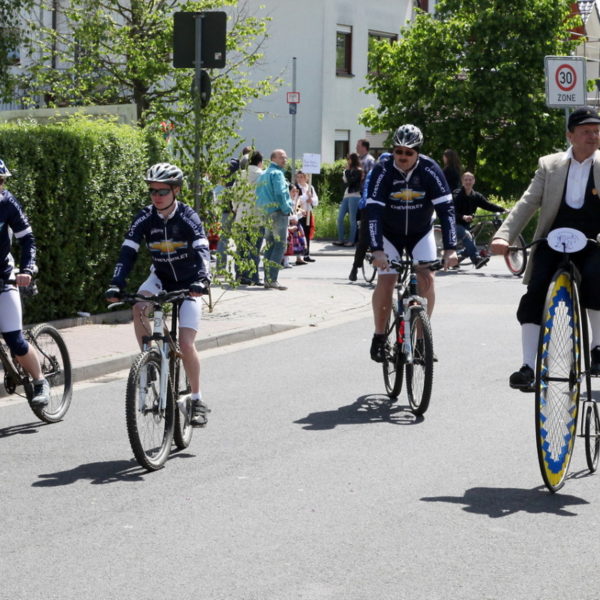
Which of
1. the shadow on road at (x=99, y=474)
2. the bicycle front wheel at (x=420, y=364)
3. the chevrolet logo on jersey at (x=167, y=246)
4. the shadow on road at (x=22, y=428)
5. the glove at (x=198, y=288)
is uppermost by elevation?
the chevrolet logo on jersey at (x=167, y=246)

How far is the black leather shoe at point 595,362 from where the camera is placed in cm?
708

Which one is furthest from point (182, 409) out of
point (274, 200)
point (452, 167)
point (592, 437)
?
point (452, 167)

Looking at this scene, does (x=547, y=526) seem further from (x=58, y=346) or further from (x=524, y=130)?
(x=524, y=130)

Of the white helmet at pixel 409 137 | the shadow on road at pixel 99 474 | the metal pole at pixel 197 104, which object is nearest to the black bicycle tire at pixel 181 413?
the shadow on road at pixel 99 474

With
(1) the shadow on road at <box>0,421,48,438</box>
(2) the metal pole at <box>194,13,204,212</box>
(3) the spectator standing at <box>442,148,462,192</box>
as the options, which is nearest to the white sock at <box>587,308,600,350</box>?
(1) the shadow on road at <box>0,421,48,438</box>

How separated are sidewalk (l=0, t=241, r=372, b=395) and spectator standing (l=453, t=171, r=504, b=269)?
2297 mm

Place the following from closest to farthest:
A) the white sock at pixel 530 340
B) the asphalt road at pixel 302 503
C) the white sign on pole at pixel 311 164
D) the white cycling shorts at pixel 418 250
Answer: the asphalt road at pixel 302 503
the white sock at pixel 530 340
the white cycling shorts at pixel 418 250
the white sign on pole at pixel 311 164

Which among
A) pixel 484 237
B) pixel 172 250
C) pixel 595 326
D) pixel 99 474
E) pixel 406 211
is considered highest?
pixel 406 211

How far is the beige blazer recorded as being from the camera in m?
7.11

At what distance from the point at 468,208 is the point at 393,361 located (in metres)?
12.2

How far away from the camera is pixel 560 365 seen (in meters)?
6.76

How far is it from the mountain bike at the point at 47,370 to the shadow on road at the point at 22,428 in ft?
0.23

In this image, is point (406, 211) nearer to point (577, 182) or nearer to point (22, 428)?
point (577, 182)

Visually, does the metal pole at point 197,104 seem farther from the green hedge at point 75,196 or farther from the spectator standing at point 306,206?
the spectator standing at point 306,206
